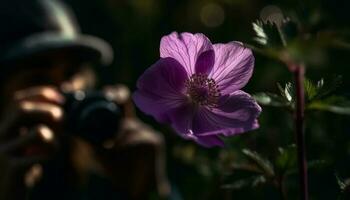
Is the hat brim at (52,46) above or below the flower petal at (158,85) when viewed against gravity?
below

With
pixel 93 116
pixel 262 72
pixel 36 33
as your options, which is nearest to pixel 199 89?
pixel 93 116

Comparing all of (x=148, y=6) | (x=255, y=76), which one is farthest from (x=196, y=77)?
(x=148, y=6)

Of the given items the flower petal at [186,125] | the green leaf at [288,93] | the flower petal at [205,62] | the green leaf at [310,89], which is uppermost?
the green leaf at [310,89]

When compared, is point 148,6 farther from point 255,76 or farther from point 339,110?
point 339,110

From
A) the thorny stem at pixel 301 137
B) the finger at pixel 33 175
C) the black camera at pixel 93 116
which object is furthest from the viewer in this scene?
the finger at pixel 33 175

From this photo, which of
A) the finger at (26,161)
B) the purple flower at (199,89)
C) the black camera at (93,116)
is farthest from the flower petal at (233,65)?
the finger at (26,161)

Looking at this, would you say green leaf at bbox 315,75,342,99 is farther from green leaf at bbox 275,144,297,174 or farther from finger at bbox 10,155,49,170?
finger at bbox 10,155,49,170

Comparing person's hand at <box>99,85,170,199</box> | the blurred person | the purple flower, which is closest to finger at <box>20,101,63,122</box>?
the blurred person

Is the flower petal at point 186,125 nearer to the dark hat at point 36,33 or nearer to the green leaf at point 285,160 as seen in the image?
the green leaf at point 285,160

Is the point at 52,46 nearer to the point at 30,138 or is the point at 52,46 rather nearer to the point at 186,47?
the point at 30,138
